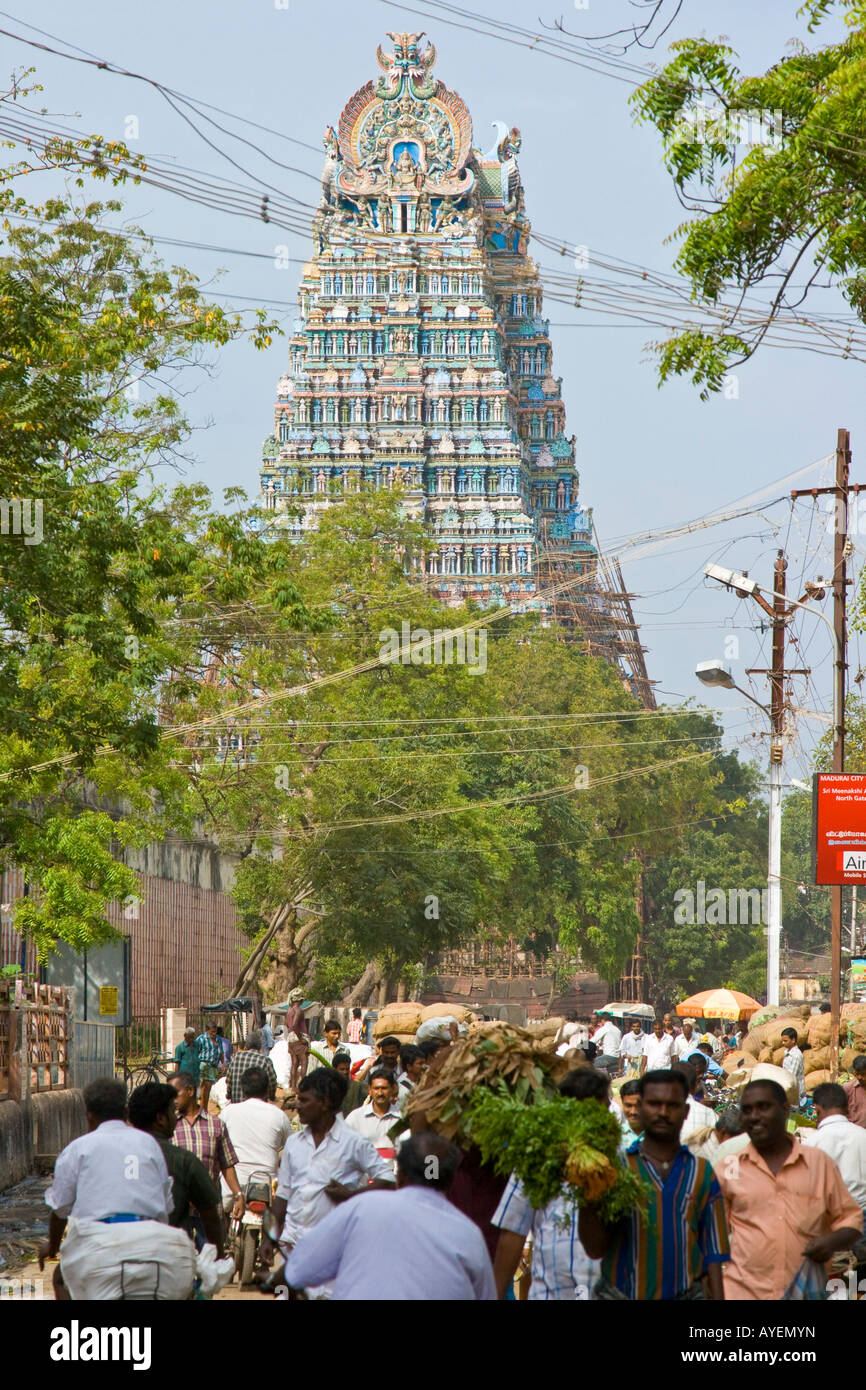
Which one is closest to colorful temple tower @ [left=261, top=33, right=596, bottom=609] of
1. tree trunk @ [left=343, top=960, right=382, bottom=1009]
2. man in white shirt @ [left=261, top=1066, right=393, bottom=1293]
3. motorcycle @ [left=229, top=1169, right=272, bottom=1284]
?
tree trunk @ [left=343, top=960, right=382, bottom=1009]

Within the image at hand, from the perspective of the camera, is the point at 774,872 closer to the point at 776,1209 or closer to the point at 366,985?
the point at 366,985

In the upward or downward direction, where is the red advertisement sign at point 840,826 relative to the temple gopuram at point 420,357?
downward

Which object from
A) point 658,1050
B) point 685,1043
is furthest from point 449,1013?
point 685,1043

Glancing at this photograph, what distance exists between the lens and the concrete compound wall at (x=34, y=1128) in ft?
52.8

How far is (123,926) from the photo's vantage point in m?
33.2

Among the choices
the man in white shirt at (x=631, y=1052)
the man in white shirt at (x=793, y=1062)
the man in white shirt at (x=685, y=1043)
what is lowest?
the man in white shirt at (x=631, y=1052)

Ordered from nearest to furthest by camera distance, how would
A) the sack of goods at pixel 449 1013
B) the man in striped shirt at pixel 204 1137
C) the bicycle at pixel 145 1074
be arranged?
the man in striped shirt at pixel 204 1137, the bicycle at pixel 145 1074, the sack of goods at pixel 449 1013

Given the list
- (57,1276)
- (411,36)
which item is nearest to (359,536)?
(57,1276)

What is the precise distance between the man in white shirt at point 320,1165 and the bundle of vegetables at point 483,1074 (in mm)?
526

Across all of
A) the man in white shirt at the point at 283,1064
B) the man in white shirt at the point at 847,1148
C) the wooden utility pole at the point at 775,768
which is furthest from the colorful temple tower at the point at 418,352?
the man in white shirt at the point at 847,1148

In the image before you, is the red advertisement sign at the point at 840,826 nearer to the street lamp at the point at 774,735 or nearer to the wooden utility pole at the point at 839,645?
the wooden utility pole at the point at 839,645

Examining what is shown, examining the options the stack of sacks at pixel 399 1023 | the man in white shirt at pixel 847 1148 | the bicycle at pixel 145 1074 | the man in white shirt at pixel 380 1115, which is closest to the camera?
the man in white shirt at pixel 847 1148

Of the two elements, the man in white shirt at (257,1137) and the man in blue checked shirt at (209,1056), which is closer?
the man in white shirt at (257,1137)

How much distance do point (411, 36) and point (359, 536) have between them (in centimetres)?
4953
